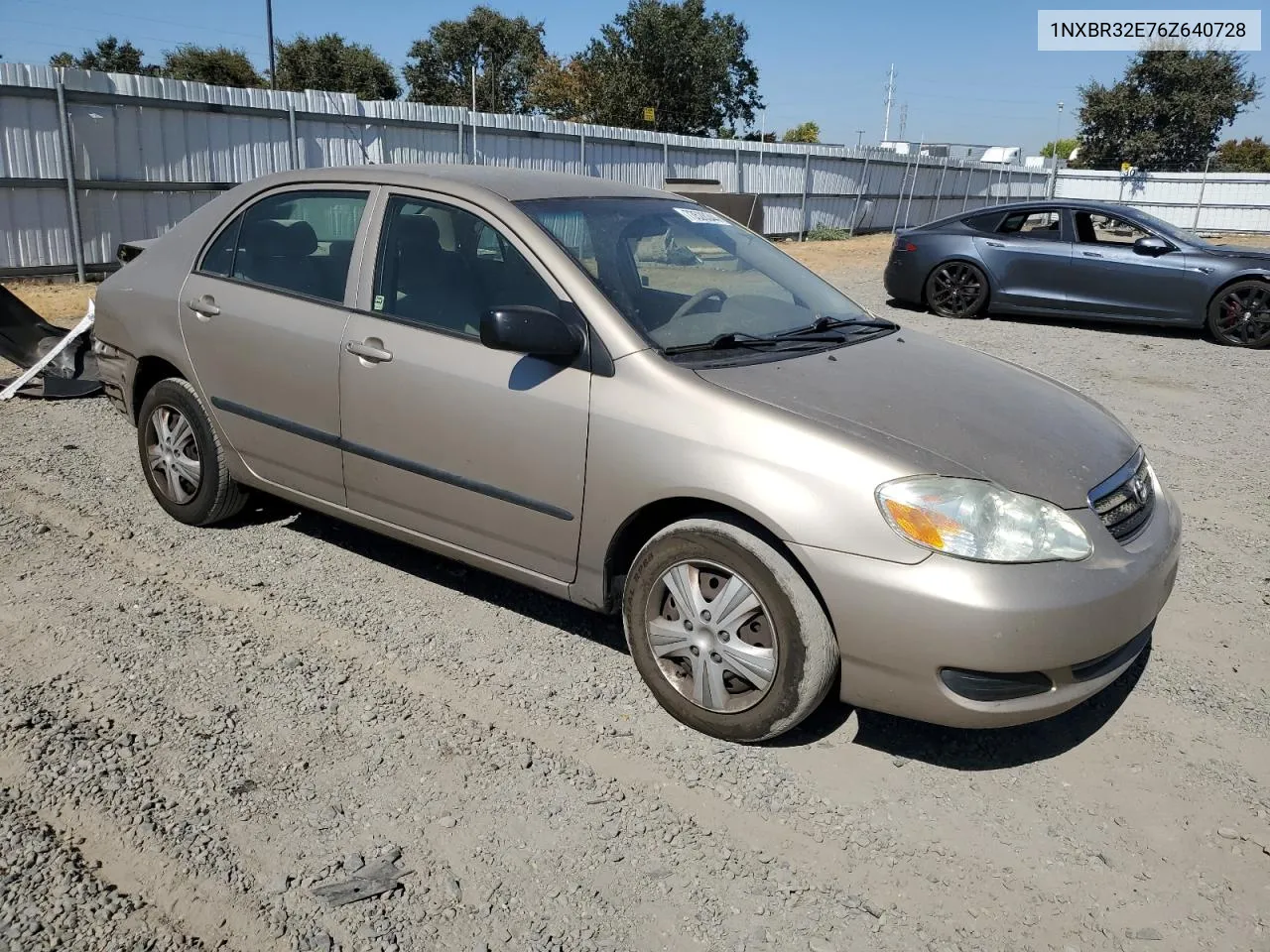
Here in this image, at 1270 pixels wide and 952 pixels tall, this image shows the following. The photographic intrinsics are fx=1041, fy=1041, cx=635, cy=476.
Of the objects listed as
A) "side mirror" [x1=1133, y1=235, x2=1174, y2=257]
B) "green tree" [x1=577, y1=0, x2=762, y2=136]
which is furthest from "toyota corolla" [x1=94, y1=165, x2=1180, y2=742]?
"green tree" [x1=577, y1=0, x2=762, y2=136]

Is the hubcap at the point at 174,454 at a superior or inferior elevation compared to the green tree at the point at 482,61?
inferior

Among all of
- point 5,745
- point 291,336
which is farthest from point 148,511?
point 5,745

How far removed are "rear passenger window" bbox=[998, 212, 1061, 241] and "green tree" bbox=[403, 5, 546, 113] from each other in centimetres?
4975

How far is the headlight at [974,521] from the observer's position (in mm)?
2881

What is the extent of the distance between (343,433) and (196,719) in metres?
1.22

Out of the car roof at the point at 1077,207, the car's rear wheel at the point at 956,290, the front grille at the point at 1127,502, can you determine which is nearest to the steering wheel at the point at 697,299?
the front grille at the point at 1127,502

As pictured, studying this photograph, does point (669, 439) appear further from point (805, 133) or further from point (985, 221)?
point (805, 133)

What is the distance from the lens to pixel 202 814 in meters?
2.87

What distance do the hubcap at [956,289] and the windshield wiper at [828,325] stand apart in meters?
8.65

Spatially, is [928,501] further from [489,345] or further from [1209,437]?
[1209,437]

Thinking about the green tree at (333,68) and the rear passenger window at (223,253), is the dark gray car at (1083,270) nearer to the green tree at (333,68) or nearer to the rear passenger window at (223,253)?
the rear passenger window at (223,253)

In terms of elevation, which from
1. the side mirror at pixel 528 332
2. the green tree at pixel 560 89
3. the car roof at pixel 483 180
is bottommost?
the side mirror at pixel 528 332

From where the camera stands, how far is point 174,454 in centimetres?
486

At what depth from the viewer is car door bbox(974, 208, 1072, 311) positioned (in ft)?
39.0
